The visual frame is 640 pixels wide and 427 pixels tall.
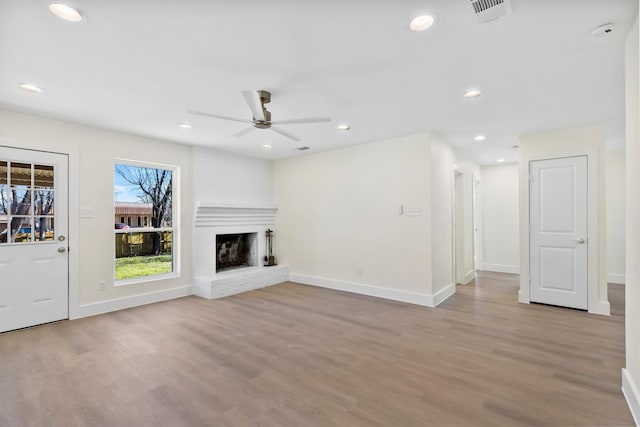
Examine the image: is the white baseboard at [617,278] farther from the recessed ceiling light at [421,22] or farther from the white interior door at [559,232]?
the recessed ceiling light at [421,22]

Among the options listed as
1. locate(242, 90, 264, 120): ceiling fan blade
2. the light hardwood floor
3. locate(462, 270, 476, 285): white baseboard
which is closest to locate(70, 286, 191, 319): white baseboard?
the light hardwood floor

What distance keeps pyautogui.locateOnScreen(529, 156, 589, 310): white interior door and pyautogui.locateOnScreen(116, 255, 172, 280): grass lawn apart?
558 centimetres

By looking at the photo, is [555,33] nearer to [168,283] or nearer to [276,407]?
[276,407]

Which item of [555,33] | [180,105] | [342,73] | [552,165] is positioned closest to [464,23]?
[555,33]

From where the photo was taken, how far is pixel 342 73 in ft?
8.18

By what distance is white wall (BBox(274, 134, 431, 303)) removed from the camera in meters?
4.34

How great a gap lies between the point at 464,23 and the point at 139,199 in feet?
15.3

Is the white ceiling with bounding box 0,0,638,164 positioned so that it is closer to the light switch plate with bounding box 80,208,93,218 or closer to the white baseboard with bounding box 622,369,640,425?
the light switch plate with bounding box 80,208,93,218

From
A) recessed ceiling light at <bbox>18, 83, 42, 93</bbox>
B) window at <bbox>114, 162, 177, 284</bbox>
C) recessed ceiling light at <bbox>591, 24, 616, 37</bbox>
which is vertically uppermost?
recessed ceiling light at <bbox>18, 83, 42, 93</bbox>

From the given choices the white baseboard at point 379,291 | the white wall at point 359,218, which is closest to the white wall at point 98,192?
the white wall at point 359,218

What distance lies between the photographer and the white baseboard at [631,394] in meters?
1.83

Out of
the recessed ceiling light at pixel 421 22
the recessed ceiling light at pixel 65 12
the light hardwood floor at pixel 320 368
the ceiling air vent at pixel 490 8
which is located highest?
the recessed ceiling light at pixel 65 12

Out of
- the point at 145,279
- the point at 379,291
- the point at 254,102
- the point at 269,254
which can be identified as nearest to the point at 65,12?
the point at 254,102

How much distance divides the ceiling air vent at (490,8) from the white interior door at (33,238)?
4587 millimetres
